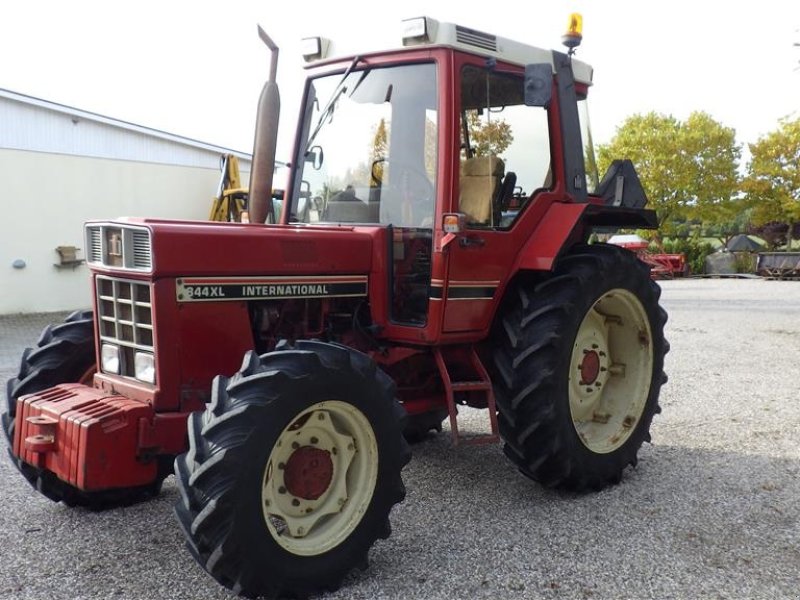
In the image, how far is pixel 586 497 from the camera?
4.48 metres

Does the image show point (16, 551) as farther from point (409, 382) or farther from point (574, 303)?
point (574, 303)

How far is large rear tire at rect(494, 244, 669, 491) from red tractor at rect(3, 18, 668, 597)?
0.01m

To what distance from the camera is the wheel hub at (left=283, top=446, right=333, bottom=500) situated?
3.30 metres

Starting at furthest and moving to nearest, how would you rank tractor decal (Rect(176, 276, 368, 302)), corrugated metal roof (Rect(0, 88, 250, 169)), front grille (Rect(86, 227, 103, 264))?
corrugated metal roof (Rect(0, 88, 250, 169))
front grille (Rect(86, 227, 103, 264))
tractor decal (Rect(176, 276, 368, 302))

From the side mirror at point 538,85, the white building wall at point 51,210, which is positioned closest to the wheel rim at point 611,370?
the side mirror at point 538,85

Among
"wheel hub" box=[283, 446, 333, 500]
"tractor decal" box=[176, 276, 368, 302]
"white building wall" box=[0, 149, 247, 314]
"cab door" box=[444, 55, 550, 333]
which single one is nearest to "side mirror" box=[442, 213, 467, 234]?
"cab door" box=[444, 55, 550, 333]

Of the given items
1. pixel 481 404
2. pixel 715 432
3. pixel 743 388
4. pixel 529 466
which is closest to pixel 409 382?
pixel 481 404

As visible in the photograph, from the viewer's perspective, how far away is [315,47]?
4539 millimetres

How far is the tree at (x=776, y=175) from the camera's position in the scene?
34000mm

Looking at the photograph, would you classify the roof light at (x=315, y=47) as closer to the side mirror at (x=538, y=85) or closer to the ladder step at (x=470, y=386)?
the side mirror at (x=538, y=85)

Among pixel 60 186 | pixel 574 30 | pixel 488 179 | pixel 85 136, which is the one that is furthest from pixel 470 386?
pixel 85 136

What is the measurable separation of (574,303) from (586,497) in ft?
3.67

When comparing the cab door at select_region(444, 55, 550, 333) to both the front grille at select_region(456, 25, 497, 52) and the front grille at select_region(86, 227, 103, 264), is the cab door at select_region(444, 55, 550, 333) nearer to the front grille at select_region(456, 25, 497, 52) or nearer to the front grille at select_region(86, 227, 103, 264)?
the front grille at select_region(456, 25, 497, 52)

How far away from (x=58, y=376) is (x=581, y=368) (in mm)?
2931
